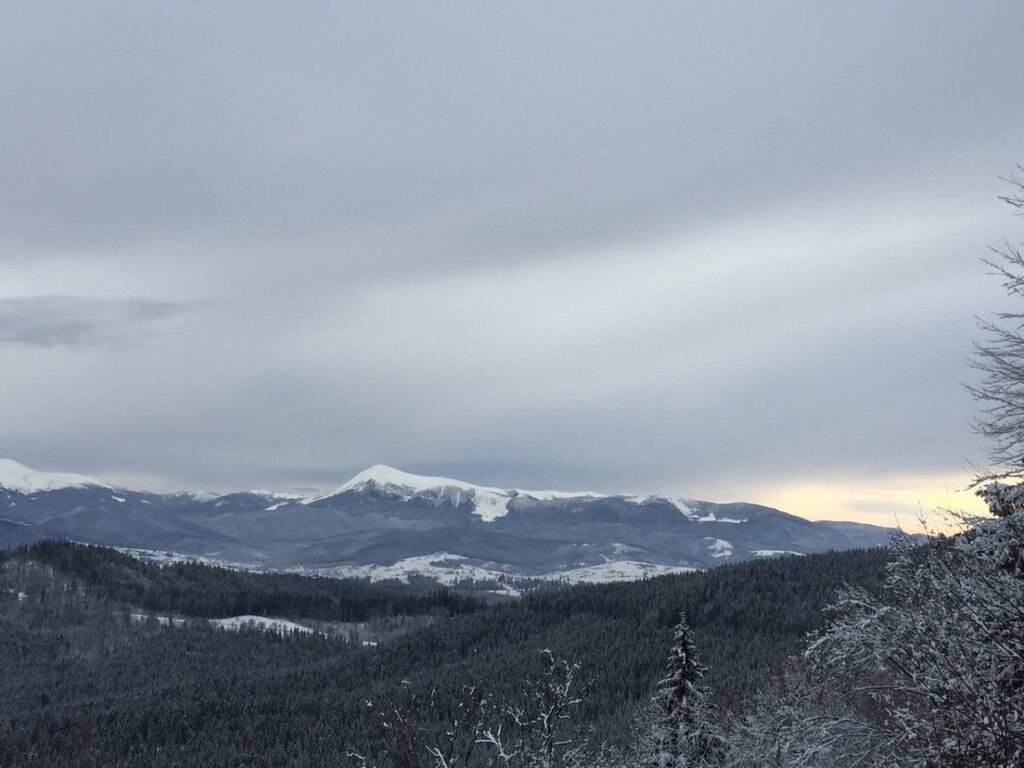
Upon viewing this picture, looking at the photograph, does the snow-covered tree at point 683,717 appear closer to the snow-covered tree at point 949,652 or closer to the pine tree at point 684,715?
the pine tree at point 684,715

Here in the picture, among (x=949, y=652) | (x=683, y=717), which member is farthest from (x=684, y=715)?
(x=949, y=652)

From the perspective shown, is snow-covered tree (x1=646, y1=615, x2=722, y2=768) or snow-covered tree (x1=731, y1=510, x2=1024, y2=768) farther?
snow-covered tree (x1=646, y1=615, x2=722, y2=768)

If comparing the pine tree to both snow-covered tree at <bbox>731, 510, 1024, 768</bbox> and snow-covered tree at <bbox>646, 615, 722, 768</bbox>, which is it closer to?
snow-covered tree at <bbox>646, 615, 722, 768</bbox>

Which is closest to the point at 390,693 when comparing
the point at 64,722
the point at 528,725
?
the point at 64,722

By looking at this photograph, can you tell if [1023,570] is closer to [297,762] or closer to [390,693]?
[297,762]

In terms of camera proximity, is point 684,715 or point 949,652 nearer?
point 949,652

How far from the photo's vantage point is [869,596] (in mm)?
17578

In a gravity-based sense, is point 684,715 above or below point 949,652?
below

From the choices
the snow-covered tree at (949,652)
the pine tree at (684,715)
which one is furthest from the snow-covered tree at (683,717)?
the snow-covered tree at (949,652)

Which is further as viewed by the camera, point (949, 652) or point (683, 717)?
point (683, 717)

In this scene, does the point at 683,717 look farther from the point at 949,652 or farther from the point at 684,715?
the point at 949,652

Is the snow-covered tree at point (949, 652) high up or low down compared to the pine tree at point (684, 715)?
up

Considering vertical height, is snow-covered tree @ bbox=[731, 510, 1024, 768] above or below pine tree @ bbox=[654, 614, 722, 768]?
above

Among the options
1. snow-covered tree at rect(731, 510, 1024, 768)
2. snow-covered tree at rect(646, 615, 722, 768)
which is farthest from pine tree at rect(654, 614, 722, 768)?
snow-covered tree at rect(731, 510, 1024, 768)
